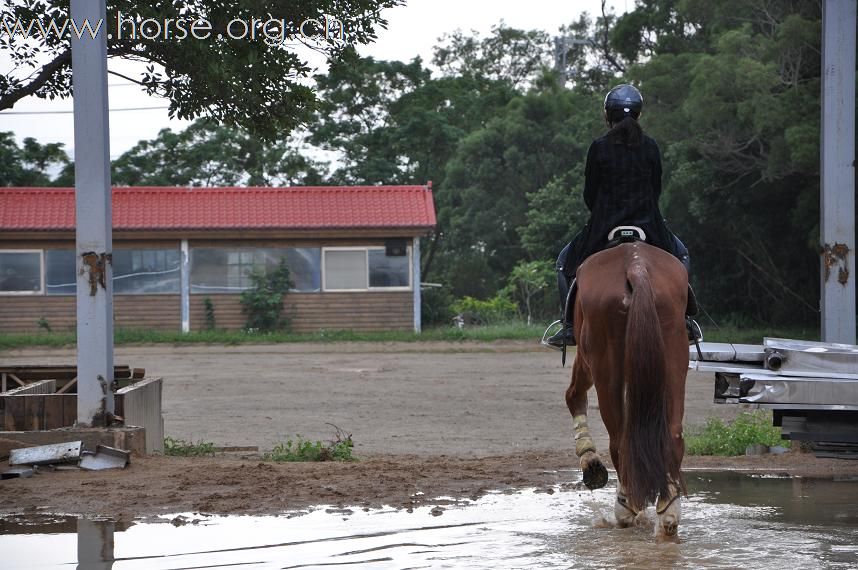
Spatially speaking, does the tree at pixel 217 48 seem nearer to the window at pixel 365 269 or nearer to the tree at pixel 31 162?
the window at pixel 365 269

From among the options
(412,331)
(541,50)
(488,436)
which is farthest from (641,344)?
(541,50)

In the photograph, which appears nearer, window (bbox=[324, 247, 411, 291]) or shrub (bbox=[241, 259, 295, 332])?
shrub (bbox=[241, 259, 295, 332])

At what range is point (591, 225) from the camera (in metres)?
7.25

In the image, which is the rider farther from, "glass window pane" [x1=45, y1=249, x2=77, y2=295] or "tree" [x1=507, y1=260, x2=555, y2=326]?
"glass window pane" [x1=45, y1=249, x2=77, y2=295]

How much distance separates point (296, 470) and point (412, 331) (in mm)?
24656

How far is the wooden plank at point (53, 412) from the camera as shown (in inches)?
388

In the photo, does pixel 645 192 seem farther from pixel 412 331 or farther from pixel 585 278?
pixel 412 331

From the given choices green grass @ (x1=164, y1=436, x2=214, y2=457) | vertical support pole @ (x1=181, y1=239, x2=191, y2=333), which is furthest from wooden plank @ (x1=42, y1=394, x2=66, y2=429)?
vertical support pole @ (x1=181, y1=239, x2=191, y2=333)

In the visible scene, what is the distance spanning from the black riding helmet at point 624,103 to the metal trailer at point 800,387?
6.14ft

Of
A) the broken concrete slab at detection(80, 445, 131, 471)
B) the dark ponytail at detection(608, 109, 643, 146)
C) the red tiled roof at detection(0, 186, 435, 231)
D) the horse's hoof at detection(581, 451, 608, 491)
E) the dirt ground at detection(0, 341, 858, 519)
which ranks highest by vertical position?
the red tiled roof at detection(0, 186, 435, 231)

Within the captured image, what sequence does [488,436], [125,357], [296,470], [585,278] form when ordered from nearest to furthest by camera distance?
[585,278] → [296,470] → [488,436] → [125,357]

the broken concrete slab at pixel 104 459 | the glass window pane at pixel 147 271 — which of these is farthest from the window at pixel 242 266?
the broken concrete slab at pixel 104 459

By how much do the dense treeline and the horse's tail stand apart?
20.7 meters

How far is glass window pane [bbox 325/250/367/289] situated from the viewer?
34.4 meters
